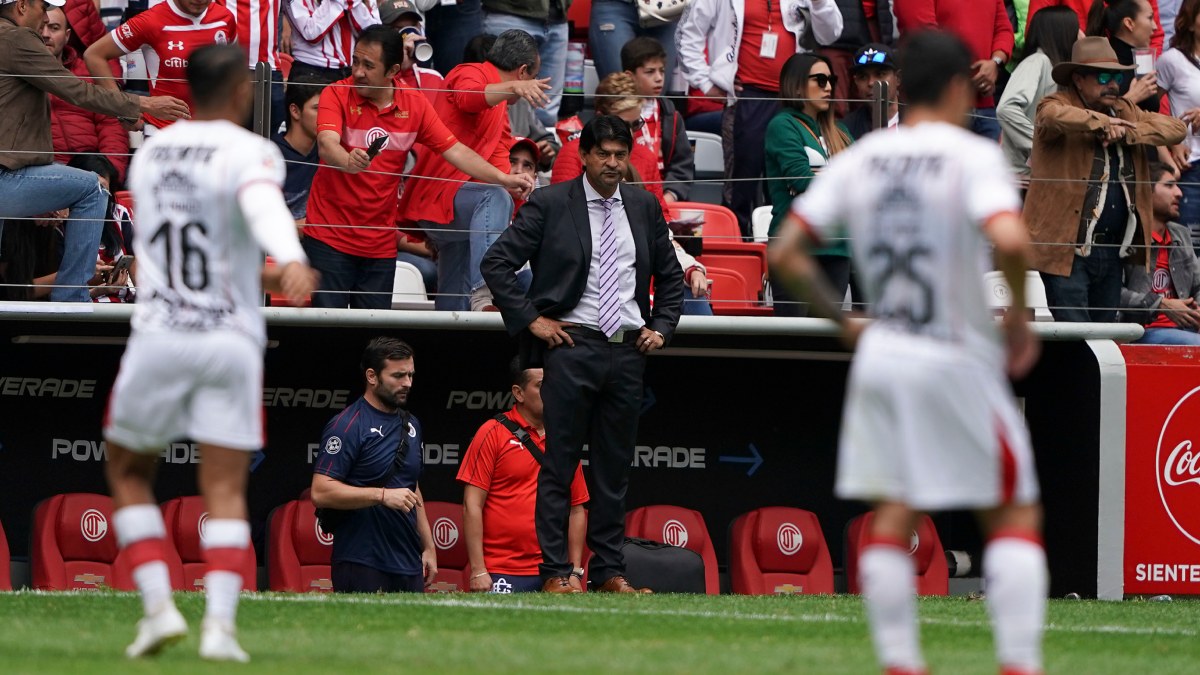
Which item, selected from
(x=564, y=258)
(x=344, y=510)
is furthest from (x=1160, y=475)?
(x=344, y=510)

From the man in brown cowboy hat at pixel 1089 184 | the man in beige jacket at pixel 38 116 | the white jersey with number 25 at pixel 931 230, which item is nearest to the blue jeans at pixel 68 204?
the man in beige jacket at pixel 38 116

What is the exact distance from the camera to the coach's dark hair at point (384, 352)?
10430 millimetres

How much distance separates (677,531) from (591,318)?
239 cm

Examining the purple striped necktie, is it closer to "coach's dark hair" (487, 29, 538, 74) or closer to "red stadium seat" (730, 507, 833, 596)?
"coach's dark hair" (487, 29, 538, 74)

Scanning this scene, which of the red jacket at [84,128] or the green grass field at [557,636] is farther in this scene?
the red jacket at [84,128]

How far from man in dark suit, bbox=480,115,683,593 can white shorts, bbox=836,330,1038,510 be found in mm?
4693

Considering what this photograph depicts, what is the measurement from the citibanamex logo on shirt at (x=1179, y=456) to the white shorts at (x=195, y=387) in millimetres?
7092

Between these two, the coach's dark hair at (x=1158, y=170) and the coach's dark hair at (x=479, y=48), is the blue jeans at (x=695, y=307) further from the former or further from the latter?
the coach's dark hair at (x=1158, y=170)

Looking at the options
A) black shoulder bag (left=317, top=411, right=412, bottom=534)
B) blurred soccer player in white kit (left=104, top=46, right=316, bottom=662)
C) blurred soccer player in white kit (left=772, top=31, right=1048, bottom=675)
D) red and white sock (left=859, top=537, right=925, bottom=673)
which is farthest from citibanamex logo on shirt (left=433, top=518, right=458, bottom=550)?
red and white sock (left=859, top=537, right=925, bottom=673)

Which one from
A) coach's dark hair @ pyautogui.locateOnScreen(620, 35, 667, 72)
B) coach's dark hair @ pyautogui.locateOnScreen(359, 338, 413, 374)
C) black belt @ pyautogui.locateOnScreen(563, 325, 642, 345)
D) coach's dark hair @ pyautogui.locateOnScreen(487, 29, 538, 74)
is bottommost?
coach's dark hair @ pyautogui.locateOnScreen(359, 338, 413, 374)

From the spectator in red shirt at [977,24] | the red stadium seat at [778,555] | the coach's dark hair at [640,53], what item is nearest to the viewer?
the red stadium seat at [778,555]

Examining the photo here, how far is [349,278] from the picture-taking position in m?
10.8

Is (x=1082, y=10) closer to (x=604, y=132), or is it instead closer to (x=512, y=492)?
(x=604, y=132)

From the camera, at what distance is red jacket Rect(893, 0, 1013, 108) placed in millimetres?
14234
